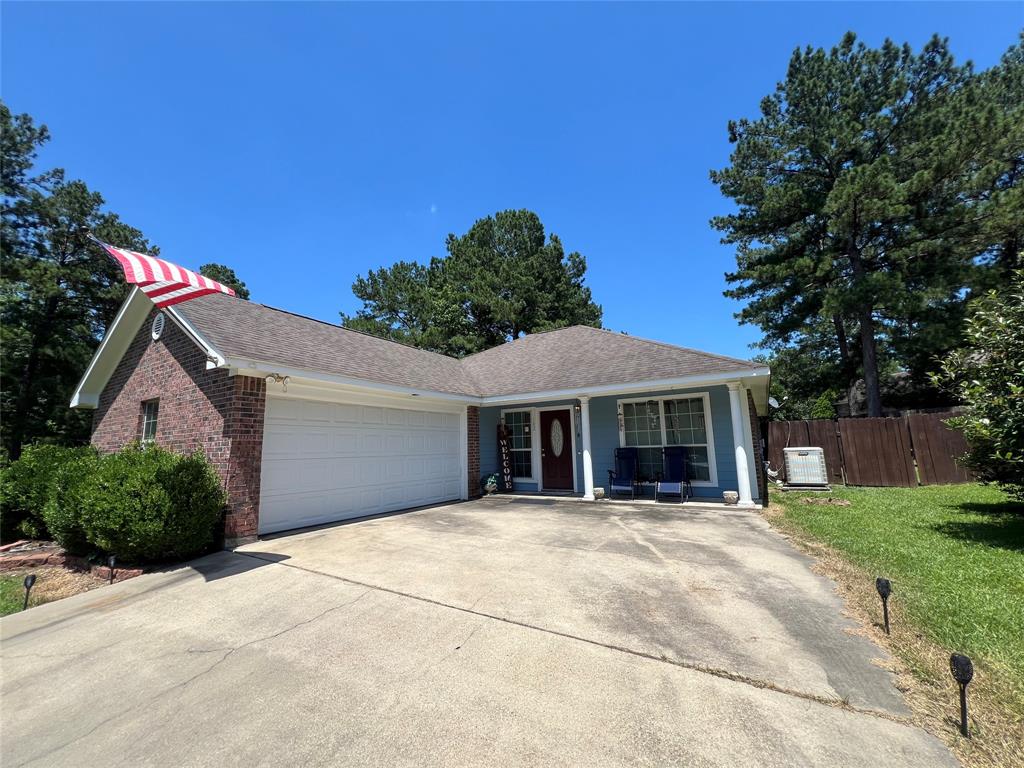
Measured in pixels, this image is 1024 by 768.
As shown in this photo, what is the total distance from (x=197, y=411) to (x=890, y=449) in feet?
53.8

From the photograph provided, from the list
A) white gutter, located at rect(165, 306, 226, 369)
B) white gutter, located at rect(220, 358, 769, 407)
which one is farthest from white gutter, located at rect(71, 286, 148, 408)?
white gutter, located at rect(220, 358, 769, 407)

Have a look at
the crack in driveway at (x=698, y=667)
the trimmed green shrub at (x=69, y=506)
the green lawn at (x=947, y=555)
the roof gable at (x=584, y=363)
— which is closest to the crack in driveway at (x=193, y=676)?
the crack in driveway at (x=698, y=667)

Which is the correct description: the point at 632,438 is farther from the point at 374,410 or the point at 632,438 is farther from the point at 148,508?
the point at 148,508

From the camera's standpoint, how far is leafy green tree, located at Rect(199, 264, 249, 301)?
28.6 meters

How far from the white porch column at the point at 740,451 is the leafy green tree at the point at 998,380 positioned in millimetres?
2989

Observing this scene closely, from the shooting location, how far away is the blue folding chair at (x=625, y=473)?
9.96 meters

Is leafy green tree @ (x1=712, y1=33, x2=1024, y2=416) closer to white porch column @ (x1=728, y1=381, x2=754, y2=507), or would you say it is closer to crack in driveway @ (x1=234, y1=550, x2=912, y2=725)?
white porch column @ (x1=728, y1=381, x2=754, y2=507)

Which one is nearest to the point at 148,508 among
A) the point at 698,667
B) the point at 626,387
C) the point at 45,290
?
the point at 698,667

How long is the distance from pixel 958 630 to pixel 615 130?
12.0 meters

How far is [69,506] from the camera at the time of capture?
5762 millimetres

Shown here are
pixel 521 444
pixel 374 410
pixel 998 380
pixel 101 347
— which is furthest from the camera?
pixel 521 444

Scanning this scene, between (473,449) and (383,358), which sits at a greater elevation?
(383,358)

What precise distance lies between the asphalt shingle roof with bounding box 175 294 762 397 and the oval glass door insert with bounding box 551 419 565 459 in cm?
145

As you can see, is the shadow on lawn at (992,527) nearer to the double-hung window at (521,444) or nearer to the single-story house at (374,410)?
the single-story house at (374,410)
